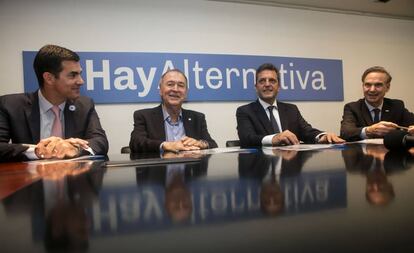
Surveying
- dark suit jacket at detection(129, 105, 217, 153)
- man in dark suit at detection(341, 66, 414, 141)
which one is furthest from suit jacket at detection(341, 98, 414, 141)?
dark suit jacket at detection(129, 105, 217, 153)

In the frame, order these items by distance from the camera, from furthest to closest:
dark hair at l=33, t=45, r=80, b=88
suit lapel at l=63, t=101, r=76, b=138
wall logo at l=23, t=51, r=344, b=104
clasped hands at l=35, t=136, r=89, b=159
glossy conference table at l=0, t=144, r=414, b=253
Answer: wall logo at l=23, t=51, r=344, b=104, dark hair at l=33, t=45, r=80, b=88, suit lapel at l=63, t=101, r=76, b=138, clasped hands at l=35, t=136, r=89, b=159, glossy conference table at l=0, t=144, r=414, b=253

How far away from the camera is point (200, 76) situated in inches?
108

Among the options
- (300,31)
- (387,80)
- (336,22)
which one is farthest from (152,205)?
(336,22)

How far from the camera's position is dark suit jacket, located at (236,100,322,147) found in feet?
6.43

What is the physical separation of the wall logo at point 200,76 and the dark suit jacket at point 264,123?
779 millimetres

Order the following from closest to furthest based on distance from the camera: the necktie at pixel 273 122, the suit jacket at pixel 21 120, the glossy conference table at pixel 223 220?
the glossy conference table at pixel 223 220 < the suit jacket at pixel 21 120 < the necktie at pixel 273 122

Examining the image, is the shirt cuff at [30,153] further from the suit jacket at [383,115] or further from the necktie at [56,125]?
the suit jacket at [383,115]

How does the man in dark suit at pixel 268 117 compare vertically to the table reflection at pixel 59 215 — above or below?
above

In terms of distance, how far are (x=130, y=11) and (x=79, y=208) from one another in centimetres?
268

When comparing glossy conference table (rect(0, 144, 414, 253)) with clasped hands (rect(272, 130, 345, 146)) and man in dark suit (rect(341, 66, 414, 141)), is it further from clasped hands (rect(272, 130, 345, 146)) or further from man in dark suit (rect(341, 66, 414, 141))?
man in dark suit (rect(341, 66, 414, 141))

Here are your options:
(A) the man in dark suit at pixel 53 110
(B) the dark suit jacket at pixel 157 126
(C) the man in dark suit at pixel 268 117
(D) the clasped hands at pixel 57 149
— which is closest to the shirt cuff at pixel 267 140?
(C) the man in dark suit at pixel 268 117

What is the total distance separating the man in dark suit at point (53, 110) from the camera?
1439mm

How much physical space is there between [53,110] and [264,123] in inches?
49.6

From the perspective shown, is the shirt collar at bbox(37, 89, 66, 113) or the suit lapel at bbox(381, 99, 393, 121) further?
the suit lapel at bbox(381, 99, 393, 121)
